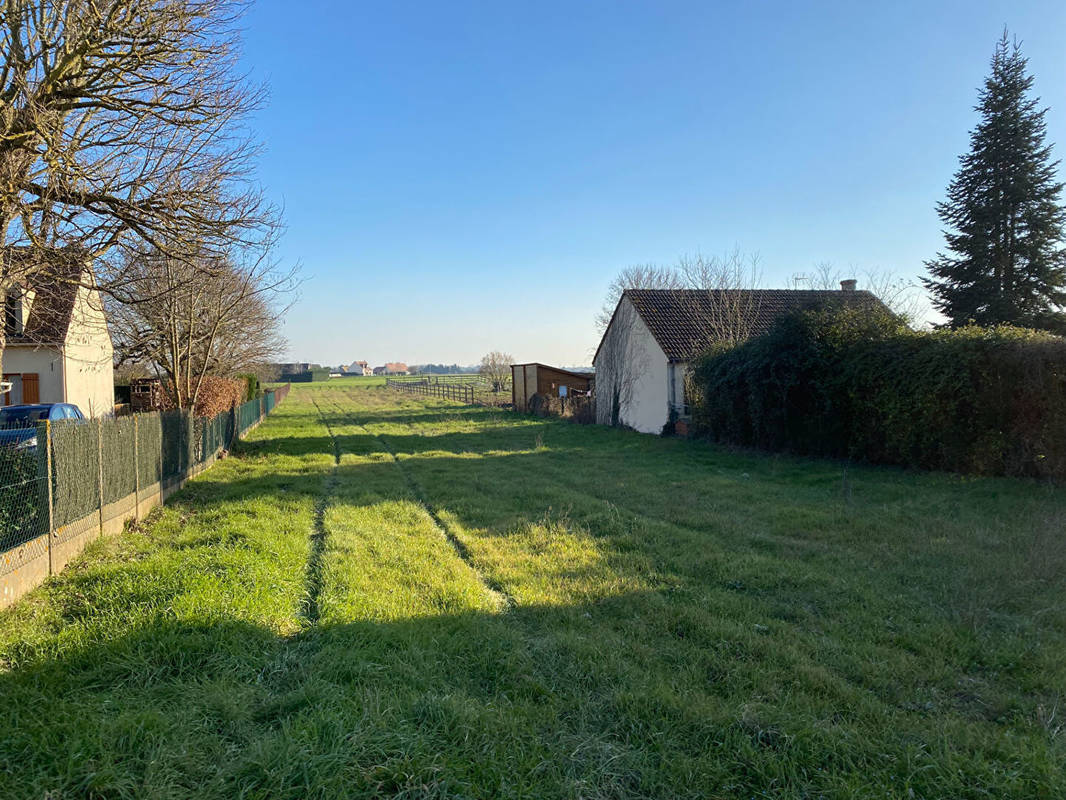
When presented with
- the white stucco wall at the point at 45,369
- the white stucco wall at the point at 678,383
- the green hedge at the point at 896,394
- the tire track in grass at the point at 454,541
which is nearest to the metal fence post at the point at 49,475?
the tire track in grass at the point at 454,541

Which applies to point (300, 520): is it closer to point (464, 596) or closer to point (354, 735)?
point (464, 596)

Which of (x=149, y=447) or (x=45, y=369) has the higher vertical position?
(x=45, y=369)

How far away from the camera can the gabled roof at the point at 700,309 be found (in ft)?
72.8

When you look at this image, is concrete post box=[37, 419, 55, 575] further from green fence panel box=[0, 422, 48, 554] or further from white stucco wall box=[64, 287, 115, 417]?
white stucco wall box=[64, 287, 115, 417]

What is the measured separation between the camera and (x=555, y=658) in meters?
4.41

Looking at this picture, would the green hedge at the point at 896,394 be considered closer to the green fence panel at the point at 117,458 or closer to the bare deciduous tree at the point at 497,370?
the green fence panel at the point at 117,458

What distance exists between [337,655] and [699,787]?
2.61 meters

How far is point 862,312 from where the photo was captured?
46.7ft

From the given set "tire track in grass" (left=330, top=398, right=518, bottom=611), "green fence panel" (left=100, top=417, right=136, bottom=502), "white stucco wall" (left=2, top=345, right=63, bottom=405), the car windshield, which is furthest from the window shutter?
"green fence panel" (left=100, top=417, right=136, bottom=502)

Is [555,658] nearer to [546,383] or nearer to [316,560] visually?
[316,560]

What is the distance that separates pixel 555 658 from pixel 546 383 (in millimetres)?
29396

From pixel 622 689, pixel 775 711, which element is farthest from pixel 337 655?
pixel 775 711

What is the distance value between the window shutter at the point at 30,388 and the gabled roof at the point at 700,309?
72.4 ft

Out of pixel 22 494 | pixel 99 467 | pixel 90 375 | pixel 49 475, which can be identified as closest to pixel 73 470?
pixel 49 475
